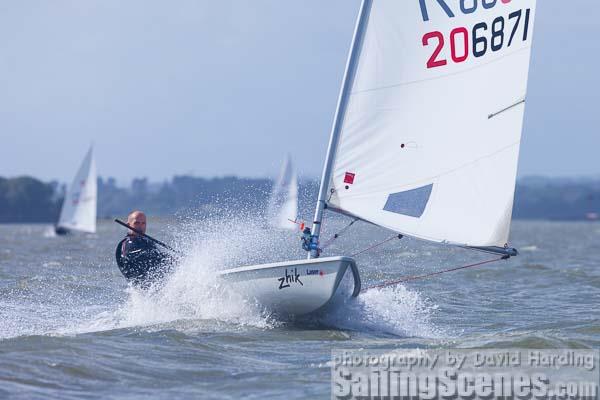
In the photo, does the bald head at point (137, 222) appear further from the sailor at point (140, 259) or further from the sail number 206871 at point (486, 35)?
the sail number 206871 at point (486, 35)

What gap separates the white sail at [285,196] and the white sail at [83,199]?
7.22m

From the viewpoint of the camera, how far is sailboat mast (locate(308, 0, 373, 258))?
9812mm

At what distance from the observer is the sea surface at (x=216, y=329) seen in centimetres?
762

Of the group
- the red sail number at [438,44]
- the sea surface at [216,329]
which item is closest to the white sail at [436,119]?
the red sail number at [438,44]

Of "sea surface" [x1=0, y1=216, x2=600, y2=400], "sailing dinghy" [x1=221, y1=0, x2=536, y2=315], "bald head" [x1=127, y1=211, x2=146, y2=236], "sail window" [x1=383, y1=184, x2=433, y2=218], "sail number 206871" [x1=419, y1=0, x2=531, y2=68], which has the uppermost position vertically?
"sail number 206871" [x1=419, y1=0, x2=531, y2=68]

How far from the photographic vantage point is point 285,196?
4494 centimetres

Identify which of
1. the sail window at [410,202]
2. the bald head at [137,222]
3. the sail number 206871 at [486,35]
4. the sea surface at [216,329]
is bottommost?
the sea surface at [216,329]

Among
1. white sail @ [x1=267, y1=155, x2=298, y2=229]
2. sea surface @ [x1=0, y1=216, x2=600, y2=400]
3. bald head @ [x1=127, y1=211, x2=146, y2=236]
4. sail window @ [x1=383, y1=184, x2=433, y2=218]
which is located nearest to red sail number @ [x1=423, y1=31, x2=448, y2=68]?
sail window @ [x1=383, y1=184, x2=433, y2=218]

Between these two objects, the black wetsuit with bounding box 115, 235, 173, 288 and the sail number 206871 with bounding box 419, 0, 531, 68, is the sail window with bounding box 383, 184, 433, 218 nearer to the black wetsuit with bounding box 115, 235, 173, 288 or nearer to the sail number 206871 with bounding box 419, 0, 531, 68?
the sail number 206871 with bounding box 419, 0, 531, 68

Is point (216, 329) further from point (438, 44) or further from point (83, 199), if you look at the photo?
point (83, 199)

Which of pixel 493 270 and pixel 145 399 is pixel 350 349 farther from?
pixel 493 270

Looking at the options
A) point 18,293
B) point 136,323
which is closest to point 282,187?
point 18,293

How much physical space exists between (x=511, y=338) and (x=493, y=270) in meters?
11.1

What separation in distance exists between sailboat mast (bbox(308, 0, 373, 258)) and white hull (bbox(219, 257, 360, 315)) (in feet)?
1.52
